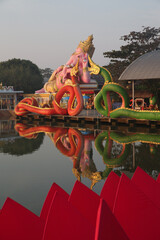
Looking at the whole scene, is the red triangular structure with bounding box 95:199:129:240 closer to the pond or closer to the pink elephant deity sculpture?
the pond

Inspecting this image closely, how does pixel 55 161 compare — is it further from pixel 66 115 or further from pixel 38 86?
pixel 38 86

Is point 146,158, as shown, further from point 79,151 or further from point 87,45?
point 87,45

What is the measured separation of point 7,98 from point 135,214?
40555 millimetres

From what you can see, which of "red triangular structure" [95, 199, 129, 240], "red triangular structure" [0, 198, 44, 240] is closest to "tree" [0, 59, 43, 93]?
"red triangular structure" [0, 198, 44, 240]

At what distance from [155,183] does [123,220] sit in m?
0.88

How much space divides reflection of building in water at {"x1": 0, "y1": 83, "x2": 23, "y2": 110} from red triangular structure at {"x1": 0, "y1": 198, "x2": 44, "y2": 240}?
39299 mm

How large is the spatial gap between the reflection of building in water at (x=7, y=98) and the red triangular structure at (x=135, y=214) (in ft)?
129

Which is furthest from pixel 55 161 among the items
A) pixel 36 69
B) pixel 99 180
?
pixel 36 69

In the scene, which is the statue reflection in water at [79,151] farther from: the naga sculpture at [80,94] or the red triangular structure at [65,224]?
the red triangular structure at [65,224]

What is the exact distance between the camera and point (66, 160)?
1247 cm

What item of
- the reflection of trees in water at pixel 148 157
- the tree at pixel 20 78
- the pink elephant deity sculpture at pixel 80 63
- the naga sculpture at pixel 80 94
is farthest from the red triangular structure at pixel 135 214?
the tree at pixel 20 78

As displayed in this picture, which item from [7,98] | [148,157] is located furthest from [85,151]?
[7,98]

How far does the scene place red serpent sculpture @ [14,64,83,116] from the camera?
Answer: 2602 centimetres

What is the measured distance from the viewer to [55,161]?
1250 cm
